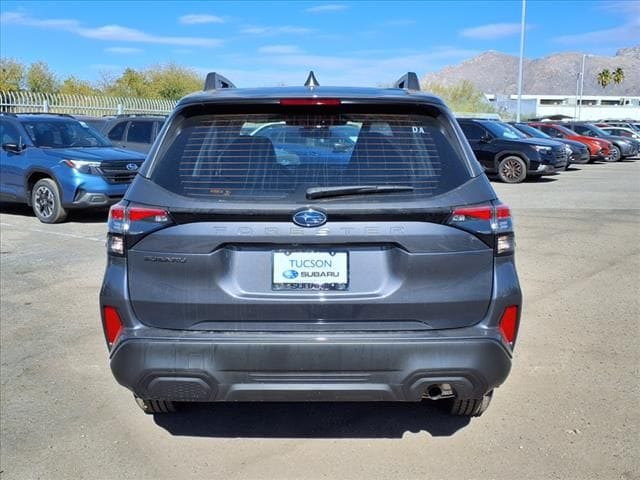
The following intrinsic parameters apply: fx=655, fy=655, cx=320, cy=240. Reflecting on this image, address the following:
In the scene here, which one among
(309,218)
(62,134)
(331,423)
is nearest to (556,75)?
(62,134)

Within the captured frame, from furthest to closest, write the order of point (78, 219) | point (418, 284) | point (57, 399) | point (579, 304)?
point (78, 219), point (579, 304), point (57, 399), point (418, 284)

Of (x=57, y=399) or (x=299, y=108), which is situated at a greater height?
(x=299, y=108)

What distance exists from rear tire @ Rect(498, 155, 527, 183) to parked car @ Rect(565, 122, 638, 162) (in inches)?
517

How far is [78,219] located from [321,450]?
9.18m

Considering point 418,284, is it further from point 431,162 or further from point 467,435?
point 467,435

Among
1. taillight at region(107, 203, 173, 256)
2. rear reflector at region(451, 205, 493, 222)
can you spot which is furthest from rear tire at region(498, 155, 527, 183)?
taillight at region(107, 203, 173, 256)

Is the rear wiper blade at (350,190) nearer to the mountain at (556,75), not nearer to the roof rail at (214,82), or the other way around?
the roof rail at (214,82)

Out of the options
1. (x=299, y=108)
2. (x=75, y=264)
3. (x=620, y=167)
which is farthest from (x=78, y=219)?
(x=620, y=167)

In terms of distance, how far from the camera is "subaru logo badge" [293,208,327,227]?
9.60ft

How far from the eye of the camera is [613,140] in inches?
1190

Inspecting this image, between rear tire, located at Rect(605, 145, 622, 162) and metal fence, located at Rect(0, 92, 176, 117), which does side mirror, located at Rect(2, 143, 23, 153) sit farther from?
rear tire, located at Rect(605, 145, 622, 162)

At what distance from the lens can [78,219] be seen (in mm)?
11586

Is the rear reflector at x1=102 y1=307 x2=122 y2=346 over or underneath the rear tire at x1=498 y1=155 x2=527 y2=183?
over

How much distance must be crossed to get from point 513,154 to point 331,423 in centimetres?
1614
